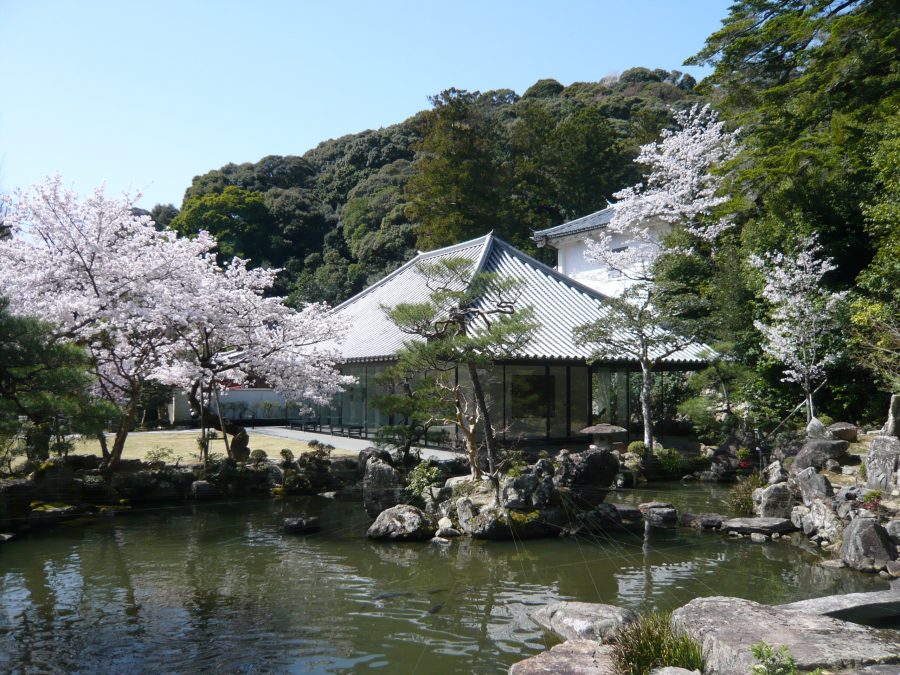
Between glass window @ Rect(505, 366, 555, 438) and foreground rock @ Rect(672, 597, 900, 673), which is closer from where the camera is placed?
foreground rock @ Rect(672, 597, 900, 673)

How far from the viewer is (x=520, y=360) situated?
16.6m

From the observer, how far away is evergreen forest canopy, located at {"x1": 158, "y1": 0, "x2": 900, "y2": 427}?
51.3 ft

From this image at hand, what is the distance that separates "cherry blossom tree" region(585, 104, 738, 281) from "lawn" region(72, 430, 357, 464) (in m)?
11.8

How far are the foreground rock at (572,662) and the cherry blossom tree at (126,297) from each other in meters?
8.38

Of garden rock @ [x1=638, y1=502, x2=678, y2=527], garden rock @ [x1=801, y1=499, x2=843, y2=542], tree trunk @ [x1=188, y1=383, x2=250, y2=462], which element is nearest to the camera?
garden rock @ [x1=801, y1=499, x2=843, y2=542]

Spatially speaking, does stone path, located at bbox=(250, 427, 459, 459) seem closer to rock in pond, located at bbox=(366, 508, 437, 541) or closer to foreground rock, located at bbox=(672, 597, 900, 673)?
rock in pond, located at bbox=(366, 508, 437, 541)

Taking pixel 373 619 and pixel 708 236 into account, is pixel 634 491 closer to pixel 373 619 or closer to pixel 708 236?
pixel 373 619

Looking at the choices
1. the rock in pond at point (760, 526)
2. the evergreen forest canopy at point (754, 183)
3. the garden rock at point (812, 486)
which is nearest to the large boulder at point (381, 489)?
the rock in pond at point (760, 526)

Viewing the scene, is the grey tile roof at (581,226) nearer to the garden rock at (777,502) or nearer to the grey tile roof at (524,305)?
the grey tile roof at (524,305)

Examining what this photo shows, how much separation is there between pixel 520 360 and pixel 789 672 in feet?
42.5

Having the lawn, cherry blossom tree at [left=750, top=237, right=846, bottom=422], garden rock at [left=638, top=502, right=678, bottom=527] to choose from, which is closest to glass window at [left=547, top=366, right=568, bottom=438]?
cherry blossom tree at [left=750, top=237, right=846, bottom=422]

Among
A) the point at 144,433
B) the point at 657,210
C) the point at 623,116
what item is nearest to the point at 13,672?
the point at 144,433

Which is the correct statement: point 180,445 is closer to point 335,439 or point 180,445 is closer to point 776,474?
point 335,439

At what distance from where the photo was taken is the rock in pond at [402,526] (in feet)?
32.2
